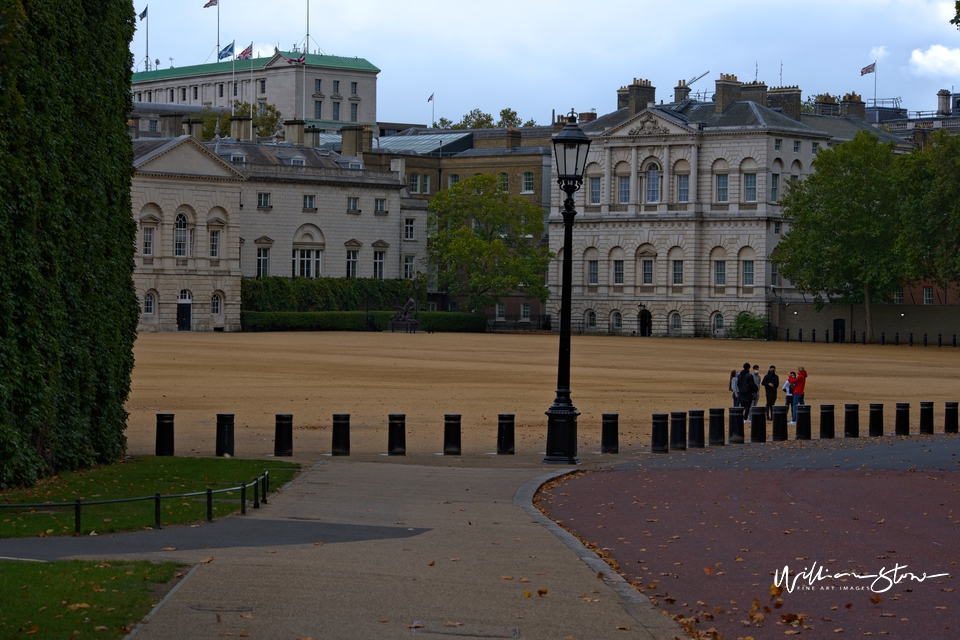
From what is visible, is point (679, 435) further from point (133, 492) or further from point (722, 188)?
point (722, 188)

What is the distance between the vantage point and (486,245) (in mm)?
101250

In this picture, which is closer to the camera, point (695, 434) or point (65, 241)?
point (65, 241)

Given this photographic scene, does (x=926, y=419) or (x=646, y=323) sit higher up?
(x=646, y=323)

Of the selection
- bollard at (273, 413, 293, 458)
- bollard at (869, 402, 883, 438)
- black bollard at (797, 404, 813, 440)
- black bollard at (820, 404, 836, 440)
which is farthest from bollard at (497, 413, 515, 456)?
bollard at (869, 402, 883, 438)

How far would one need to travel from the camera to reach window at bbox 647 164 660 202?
10562 centimetres

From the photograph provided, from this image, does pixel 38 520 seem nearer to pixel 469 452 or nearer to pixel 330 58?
pixel 469 452

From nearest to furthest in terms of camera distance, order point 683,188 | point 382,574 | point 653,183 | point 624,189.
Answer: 1. point 382,574
2. point 683,188
3. point 653,183
4. point 624,189

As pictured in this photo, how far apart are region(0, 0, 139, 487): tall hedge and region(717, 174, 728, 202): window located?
272 ft

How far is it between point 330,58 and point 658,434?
147356 mm

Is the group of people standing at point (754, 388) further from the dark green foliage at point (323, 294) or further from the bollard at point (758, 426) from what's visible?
the dark green foliage at point (323, 294)

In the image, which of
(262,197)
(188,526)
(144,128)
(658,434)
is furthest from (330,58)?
(188,526)

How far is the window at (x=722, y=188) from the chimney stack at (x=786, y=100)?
7.69 m

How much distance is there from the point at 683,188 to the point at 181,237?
3736cm

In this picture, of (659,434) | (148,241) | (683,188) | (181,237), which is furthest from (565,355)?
(683,188)
